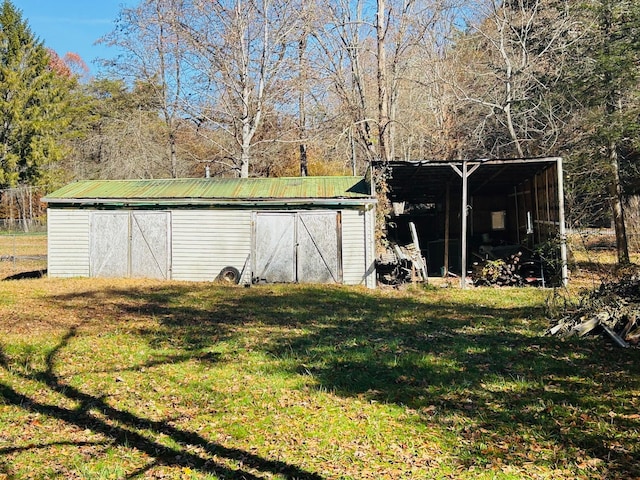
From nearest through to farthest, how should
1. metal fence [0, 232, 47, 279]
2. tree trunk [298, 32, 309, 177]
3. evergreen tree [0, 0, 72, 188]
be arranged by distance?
metal fence [0, 232, 47, 279]
tree trunk [298, 32, 309, 177]
evergreen tree [0, 0, 72, 188]

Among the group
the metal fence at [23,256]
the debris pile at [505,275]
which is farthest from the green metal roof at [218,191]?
the debris pile at [505,275]

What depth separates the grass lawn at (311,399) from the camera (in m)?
3.65

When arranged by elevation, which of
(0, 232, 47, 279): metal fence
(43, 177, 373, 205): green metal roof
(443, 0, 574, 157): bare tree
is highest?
(443, 0, 574, 157): bare tree

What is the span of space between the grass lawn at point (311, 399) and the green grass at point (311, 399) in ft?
0.06

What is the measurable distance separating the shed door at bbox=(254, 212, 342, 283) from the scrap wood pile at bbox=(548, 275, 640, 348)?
7.34 meters

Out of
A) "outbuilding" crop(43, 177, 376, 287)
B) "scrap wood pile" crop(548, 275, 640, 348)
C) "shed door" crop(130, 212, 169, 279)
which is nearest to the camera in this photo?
"scrap wood pile" crop(548, 275, 640, 348)

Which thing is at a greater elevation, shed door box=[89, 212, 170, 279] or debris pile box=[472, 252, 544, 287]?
shed door box=[89, 212, 170, 279]

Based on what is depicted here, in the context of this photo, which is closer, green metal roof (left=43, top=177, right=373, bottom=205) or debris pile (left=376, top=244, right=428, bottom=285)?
green metal roof (left=43, top=177, right=373, bottom=205)

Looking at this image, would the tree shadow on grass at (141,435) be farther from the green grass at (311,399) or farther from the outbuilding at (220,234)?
the outbuilding at (220,234)

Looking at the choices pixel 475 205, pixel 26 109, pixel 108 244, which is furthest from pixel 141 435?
pixel 26 109

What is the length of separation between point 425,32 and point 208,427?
21.4m

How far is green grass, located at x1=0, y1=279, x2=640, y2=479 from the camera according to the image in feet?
12.0

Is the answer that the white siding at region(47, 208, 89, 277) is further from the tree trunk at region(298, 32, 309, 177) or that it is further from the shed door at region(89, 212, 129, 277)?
the tree trunk at region(298, 32, 309, 177)

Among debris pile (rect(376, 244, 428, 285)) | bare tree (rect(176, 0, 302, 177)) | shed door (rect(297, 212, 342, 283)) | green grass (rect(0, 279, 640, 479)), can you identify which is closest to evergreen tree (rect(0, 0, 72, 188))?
bare tree (rect(176, 0, 302, 177))
